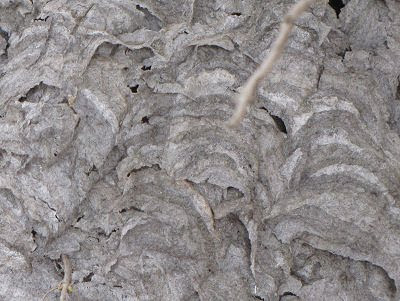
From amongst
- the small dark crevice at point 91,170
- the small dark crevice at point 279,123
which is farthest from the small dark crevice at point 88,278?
the small dark crevice at point 279,123

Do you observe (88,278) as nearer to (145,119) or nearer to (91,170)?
(91,170)

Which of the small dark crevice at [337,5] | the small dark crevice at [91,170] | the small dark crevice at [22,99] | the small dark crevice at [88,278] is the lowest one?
the small dark crevice at [88,278]

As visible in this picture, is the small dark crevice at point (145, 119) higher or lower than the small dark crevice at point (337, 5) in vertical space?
lower

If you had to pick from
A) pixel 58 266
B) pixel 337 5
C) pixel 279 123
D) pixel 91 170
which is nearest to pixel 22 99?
pixel 91 170

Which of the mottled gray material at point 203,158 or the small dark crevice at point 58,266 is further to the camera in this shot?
the small dark crevice at point 58,266

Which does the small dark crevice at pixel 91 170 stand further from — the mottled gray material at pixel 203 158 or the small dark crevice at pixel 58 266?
the small dark crevice at pixel 58 266

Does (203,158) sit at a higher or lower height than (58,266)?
higher

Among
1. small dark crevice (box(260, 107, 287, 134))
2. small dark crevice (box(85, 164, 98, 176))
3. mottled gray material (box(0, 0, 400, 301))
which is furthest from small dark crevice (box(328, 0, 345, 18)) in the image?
small dark crevice (box(85, 164, 98, 176))
